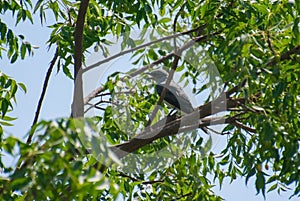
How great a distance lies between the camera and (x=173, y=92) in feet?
19.7

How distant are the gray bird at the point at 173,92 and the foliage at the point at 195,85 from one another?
0.29 ft

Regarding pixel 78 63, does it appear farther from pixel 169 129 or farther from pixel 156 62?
pixel 156 62

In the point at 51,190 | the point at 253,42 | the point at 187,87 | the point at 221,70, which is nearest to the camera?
the point at 51,190

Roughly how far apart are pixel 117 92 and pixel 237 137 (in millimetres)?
1056

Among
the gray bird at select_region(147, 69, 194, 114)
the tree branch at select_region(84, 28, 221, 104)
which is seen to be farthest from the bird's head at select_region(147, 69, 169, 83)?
the tree branch at select_region(84, 28, 221, 104)

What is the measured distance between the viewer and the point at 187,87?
5.97 m

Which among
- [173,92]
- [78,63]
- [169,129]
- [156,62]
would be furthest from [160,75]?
[78,63]

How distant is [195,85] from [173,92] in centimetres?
36

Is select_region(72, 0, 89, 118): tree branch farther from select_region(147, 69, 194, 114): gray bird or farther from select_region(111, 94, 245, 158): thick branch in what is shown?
select_region(147, 69, 194, 114): gray bird

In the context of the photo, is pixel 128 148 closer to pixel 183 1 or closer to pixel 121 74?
pixel 121 74

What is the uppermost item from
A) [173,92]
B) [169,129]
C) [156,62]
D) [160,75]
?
[156,62]

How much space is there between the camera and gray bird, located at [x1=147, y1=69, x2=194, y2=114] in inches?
232

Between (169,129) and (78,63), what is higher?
(78,63)

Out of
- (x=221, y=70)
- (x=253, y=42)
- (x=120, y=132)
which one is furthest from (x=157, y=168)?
(x=253, y=42)
